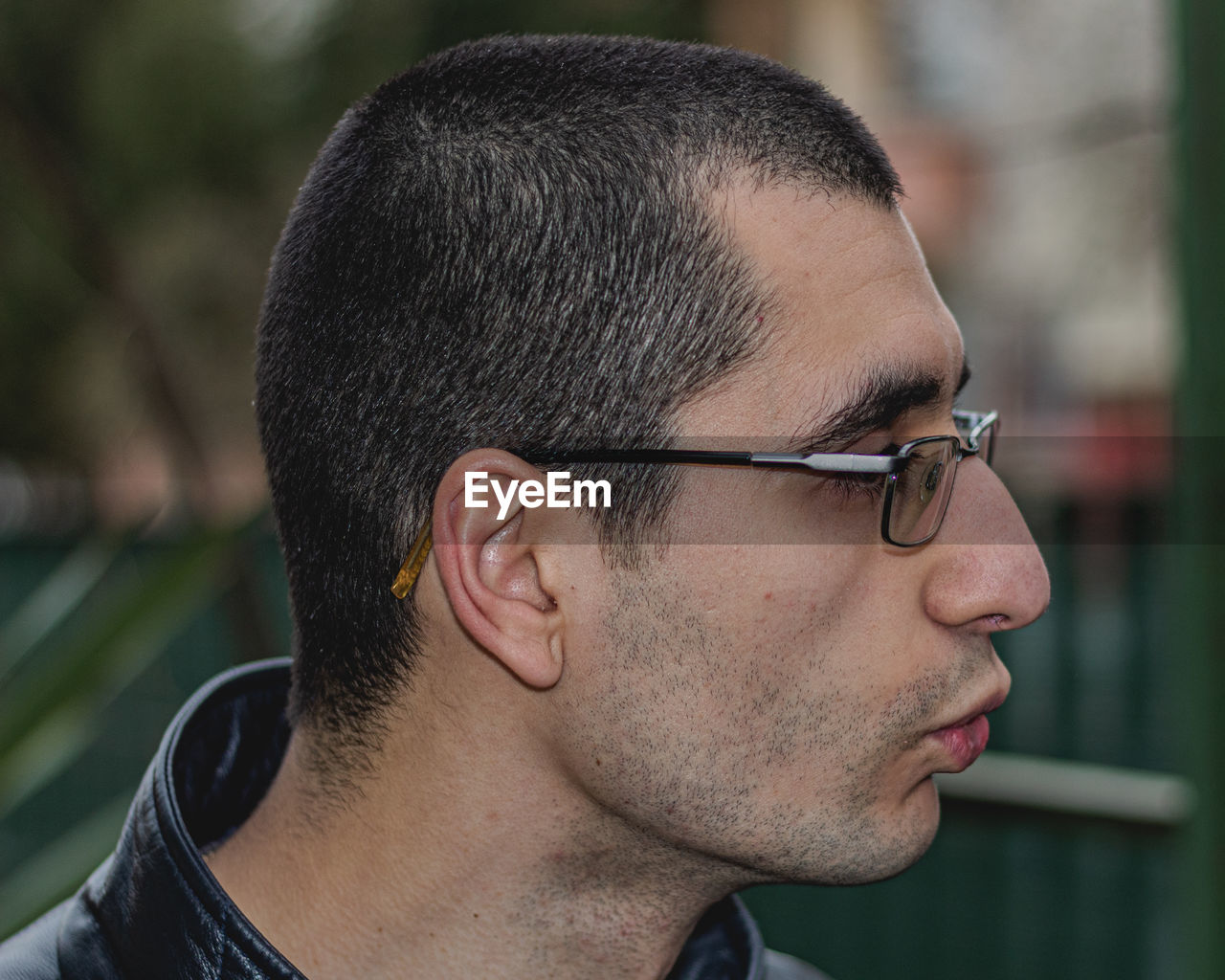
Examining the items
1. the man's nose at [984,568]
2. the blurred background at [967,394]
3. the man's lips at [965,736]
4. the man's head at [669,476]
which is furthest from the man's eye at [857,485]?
the blurred background at [967,394]

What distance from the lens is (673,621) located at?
155cm

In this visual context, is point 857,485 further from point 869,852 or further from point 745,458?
point 869,852

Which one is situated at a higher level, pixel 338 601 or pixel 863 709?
pixel 338 601

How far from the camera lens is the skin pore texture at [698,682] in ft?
5.08

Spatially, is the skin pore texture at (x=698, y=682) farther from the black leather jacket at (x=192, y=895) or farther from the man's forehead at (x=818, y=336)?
the black leather jacket at (x=192, y=895)

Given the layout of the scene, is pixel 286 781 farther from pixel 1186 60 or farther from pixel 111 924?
pixel 1186 60

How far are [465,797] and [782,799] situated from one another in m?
0.37

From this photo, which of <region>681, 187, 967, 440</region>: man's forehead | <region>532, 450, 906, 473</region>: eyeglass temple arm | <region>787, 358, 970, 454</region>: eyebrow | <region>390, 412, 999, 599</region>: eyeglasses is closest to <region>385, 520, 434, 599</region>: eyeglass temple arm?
<region>390, 412, 999, 599</region>: eyeglasses

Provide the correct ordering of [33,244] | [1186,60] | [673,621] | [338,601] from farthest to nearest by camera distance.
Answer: [33,244] < [1186,60] < [338,601] < [673,621]

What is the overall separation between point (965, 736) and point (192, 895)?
3.01 feet

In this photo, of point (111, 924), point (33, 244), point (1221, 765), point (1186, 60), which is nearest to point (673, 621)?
point (111, 924)

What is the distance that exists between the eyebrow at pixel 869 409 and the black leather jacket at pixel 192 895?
0.73 m

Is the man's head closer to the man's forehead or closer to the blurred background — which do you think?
the man's forehead

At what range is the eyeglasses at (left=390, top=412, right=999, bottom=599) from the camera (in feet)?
5.07
